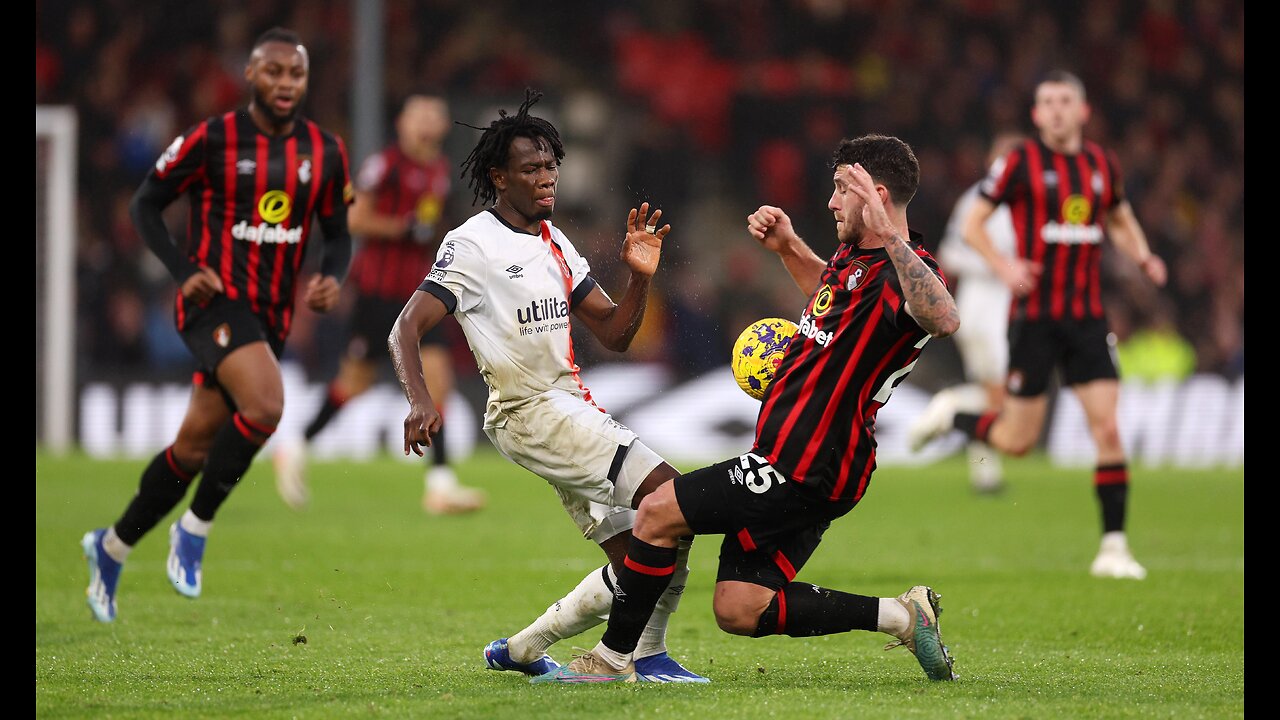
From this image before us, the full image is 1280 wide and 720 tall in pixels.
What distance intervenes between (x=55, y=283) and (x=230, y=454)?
30.0 feet

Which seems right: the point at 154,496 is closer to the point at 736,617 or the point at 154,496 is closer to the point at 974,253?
the point at 736,617

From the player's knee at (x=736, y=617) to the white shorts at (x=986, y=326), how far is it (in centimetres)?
775

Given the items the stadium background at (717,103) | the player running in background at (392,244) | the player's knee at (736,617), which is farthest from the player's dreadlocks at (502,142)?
the stadium background at (717,103)

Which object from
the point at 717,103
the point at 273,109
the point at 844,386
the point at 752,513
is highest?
the point at 717,103

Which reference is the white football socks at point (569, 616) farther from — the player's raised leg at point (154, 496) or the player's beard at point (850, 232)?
the player's raised leg at point (154, 496)

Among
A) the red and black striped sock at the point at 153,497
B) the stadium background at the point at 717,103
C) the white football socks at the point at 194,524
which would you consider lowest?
the white football socks at the point at 194,524

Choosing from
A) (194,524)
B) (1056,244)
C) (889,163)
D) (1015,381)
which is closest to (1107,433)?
(1015,381)

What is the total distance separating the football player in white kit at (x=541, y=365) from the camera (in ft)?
16.4

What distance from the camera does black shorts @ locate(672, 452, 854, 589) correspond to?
475 cm

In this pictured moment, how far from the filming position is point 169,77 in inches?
704

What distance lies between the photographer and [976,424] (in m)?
9.34
